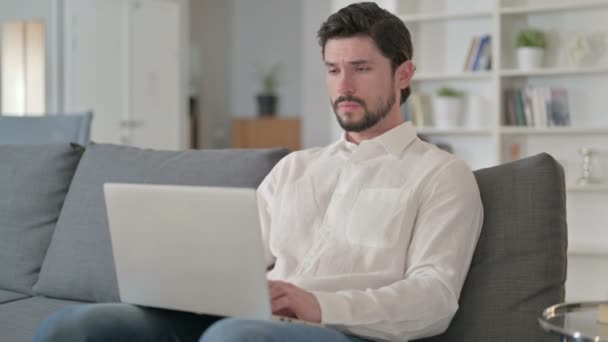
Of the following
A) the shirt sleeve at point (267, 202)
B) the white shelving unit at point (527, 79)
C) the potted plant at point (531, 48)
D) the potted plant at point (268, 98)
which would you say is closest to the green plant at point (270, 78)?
the potted plant at point (268, 98)

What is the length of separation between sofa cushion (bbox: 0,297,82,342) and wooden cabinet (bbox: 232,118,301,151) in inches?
265

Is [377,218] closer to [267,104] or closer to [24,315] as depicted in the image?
[24,315]

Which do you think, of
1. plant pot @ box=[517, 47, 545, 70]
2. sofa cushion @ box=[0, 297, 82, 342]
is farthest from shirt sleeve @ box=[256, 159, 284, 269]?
plant pot @ box=[517, 47, 545, 70]

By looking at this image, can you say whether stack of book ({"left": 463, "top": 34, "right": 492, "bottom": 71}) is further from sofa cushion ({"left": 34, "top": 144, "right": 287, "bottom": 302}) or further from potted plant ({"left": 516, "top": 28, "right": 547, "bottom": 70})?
sofa cushion ({"left": 34, "top": 144, "right": 287, "bottom": 302})

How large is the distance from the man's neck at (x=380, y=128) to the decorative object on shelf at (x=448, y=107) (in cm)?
297

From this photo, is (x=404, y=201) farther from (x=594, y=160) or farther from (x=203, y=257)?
(x=594, y=160)

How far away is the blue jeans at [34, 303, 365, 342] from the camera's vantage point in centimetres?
139

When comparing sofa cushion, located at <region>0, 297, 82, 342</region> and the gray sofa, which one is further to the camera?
sofa cushion, located at <region>0, 297, 82, 342</region>

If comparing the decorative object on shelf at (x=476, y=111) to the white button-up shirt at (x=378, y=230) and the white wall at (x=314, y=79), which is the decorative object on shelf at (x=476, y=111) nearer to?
the white button-up shirt at (x=378, y=230)

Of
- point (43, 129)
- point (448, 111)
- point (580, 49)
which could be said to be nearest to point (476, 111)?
point (448, 111)

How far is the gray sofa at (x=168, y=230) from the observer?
1745 mm

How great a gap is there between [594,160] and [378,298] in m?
3.28

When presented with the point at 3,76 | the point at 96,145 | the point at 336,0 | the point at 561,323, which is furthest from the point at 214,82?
the point at 561,323

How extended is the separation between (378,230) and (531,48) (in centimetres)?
309
